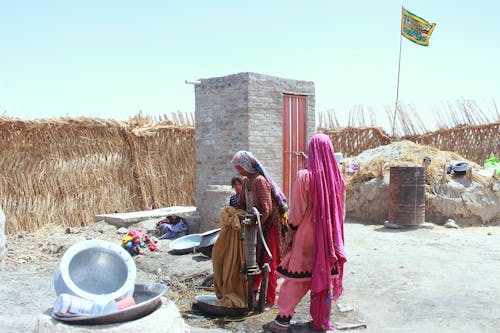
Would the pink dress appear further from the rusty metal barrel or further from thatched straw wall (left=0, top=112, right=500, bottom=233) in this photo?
thatched straw wall (left=0, top=112, right=500, bottom=233)

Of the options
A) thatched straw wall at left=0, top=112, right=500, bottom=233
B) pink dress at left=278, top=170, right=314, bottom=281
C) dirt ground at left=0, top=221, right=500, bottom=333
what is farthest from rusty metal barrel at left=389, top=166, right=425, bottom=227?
pink dress at left=278, top=170, right=314, bottom=281

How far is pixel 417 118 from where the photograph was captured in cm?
1519

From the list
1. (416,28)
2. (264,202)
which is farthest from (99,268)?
(416,28)

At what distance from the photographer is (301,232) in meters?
4.26

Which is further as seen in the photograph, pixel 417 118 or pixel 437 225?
pixel 417 118

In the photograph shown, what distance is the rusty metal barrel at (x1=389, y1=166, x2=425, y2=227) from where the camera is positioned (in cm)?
947

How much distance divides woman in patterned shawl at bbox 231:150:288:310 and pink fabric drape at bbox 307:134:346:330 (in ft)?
2.53

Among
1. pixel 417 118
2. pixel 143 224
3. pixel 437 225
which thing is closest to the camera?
pixel 143 224

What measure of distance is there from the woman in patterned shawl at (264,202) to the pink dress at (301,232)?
63cm

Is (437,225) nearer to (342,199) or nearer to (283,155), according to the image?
(283,155)

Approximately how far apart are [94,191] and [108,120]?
1.54m

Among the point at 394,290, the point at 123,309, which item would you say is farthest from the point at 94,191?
the point at 123,309

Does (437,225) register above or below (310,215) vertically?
below

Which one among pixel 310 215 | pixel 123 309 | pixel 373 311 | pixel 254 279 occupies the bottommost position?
pixel 373 311
